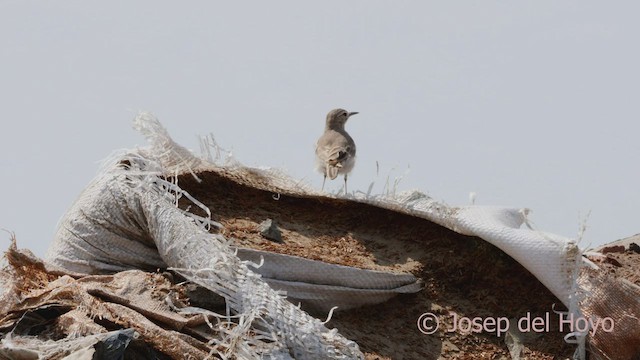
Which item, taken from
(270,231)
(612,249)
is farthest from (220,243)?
(612,249)

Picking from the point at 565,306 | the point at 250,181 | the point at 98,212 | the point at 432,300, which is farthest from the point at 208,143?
the point at 565,306

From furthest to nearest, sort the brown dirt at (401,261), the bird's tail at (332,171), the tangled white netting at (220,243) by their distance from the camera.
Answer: the bird's tail at (332,171) < the brown dirt at (401,261) < the tangled white netting at (220,243)

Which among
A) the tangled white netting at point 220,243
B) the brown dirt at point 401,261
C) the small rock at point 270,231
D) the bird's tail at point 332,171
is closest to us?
the tangled white netting at point 220,243

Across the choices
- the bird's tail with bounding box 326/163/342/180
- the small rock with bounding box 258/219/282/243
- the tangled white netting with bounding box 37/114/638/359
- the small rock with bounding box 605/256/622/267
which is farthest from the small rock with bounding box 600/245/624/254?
the bird's tail with bounding box 326/163/342/180

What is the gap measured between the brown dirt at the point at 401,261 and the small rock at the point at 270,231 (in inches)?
1.5

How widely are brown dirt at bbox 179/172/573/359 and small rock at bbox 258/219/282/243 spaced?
0.12 ft

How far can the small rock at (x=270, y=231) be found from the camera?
561 cm

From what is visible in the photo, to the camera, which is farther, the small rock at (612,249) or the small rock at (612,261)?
the small rock at (612,249)

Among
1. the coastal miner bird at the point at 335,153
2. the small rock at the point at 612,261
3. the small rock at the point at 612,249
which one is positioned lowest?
the small rock at the point at 612,261

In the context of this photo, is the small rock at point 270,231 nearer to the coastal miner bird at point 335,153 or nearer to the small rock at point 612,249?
the small rock at point 612,249

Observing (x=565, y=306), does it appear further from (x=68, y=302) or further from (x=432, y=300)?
(x=68, y=302)

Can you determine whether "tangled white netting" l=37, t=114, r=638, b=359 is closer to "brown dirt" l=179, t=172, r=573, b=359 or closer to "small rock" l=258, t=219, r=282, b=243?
"brown dirt" l=179, t=172, r=573, b=359

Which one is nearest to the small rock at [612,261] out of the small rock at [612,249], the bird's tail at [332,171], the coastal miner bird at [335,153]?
the small rock at [612,249]

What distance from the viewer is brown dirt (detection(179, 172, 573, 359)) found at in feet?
17.6
